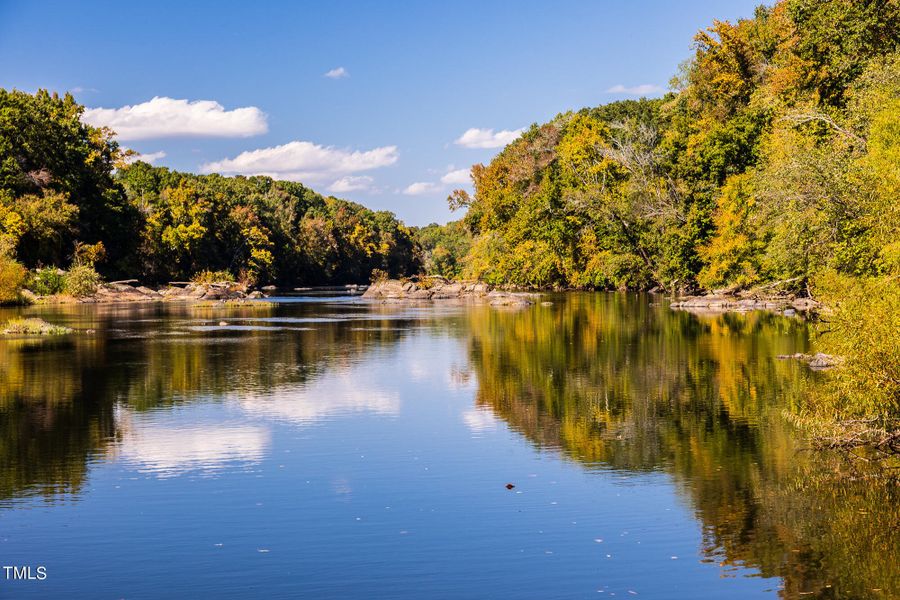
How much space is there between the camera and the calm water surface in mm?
11844

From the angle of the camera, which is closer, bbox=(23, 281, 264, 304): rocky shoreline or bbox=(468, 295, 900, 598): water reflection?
bbox=(468, 295, 900, 598): water reflection

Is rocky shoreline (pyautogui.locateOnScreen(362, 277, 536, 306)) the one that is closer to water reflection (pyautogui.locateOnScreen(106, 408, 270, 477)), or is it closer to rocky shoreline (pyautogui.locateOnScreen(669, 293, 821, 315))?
rocky shoreline (pyautogui.locateOnScreen(669, 293, 821, 315))

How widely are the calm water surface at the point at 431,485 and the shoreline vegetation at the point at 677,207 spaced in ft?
9.86

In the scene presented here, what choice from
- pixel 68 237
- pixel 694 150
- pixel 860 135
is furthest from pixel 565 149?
pixel 860 135

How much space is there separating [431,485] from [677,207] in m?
67.5

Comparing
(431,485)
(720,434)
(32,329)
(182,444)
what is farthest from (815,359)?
(32,329)

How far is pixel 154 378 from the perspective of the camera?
3016 centimetres

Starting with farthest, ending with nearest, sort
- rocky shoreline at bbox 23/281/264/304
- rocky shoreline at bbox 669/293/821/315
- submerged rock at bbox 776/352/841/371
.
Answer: rocky shoreline at bbox 23/281/264/304
rocky shoreline at bbox 669/293/821/315
submerged rock at bbox 776/352/841/371

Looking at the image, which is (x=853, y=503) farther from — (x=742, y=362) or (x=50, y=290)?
(x=50, y=290)

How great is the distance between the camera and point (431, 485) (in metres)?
16.4

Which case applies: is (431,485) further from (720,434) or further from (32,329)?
(32,329)

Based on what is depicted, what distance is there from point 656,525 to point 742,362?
64.9 feet

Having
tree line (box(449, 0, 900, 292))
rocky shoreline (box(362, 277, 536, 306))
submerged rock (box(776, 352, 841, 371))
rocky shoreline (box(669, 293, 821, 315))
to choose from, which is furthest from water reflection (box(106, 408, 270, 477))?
rocky shoreline (box(362, 277, 536, 306))

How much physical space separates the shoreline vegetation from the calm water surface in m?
3.01
